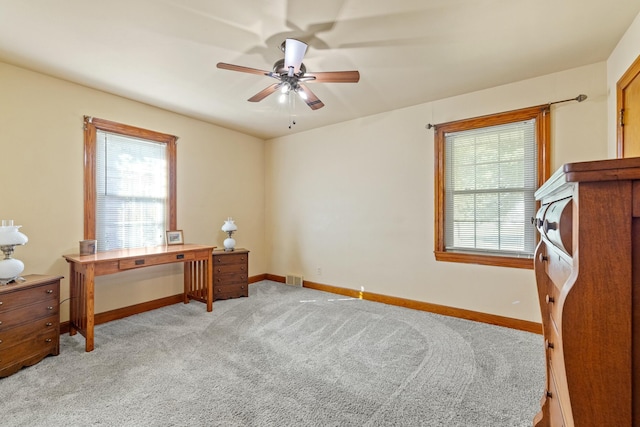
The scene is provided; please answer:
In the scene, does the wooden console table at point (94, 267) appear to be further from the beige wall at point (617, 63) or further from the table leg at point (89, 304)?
the beige wall at point (617, 63)

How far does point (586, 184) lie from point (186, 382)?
2.50m

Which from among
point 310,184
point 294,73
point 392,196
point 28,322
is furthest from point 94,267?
point 392,196

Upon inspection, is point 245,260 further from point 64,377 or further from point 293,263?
point 64,377

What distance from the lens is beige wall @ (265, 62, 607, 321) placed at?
286cm

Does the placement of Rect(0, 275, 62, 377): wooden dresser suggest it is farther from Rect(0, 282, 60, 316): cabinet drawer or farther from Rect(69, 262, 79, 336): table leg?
Rect(69, 262, 79, 336): table leg

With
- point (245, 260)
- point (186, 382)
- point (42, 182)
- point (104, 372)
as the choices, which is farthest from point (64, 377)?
point (245, 260)

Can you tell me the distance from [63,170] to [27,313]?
4.84 feet

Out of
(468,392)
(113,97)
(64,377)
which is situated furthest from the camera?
(113,97)

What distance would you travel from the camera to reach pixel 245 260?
4316 mm

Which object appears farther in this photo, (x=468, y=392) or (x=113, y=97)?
(x=113, y=97)

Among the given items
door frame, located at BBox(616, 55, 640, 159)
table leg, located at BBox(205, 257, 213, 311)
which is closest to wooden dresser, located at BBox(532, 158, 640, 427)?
door frame, located at BBox(616, 55, 640, 159)

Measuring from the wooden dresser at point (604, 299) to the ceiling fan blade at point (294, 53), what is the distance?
1.88 meters

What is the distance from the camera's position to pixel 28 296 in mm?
2338

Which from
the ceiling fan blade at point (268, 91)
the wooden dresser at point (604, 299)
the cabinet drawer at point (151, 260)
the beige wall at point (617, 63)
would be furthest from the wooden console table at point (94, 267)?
the beige wall at point (617, 63)
